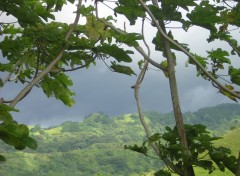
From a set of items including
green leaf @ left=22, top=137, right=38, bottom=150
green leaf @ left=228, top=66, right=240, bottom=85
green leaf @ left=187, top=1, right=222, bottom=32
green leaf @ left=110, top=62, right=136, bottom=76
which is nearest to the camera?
green leaf @ left=22, top=137, right=38, bottom=150

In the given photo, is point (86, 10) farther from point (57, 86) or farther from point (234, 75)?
point (234, 75)

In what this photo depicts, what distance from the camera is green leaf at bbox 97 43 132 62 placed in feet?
11.2

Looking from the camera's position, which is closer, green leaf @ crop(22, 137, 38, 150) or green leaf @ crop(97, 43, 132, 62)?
green leaf @ crop(22, 137, 38, 150)

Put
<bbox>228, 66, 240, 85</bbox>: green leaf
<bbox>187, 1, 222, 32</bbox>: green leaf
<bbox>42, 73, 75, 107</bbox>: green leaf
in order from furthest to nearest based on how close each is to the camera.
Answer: <bbox>42, 73, 75, 107</bbox>: green leaf → <bbox>228, 66, 240, 85</bbox>: green leaf → <bbox>187, 1, 222, 32</bbox>: green leaf

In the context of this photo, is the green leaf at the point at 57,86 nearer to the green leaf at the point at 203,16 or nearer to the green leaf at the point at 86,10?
the green leaf at the point at 86,10

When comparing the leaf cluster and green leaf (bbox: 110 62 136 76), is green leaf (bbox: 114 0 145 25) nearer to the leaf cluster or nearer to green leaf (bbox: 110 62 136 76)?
green leaf (bbox: 110 62 136 76)

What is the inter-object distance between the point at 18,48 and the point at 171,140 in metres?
2.04

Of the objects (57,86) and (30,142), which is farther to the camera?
(57,86)

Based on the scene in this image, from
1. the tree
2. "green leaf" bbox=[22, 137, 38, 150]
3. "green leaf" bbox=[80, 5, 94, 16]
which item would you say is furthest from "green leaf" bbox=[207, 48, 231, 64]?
"green leaf" bbox=[22, 137, 38, 150]

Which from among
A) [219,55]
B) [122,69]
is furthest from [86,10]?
[219,55]

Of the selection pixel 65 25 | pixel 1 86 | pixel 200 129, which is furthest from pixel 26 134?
pixel 65 25

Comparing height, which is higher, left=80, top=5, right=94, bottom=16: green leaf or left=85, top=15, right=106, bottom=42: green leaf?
left=80, top=5, right=94, bottom=16: green leaf

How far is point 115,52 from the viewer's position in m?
3.48

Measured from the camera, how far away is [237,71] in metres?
3.62
